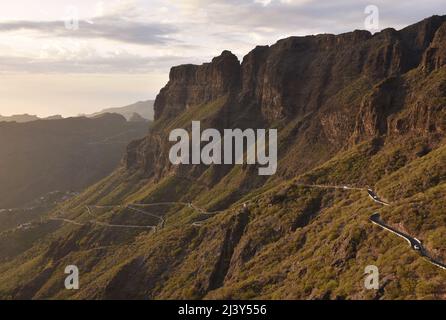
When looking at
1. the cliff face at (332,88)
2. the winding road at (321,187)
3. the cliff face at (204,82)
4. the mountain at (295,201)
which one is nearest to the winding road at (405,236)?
the winding road at (321,187)

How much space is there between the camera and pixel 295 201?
77.0 meters

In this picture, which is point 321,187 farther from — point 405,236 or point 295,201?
point 405,236

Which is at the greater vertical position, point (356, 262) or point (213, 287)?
point (356, 262)

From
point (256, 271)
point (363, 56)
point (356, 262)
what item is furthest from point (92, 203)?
point (356, 262)

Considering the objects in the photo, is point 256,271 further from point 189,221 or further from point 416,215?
point 189,221

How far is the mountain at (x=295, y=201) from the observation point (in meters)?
50.7

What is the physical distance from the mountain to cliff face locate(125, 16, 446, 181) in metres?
0.34

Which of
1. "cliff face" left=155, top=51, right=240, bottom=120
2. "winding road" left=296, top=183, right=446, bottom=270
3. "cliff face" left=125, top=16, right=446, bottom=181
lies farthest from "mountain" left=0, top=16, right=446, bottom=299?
"cliff face" left=155, top=51, right=240, bottom=120

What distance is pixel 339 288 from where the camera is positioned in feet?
147

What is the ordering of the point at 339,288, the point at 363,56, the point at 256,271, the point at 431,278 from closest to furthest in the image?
the point at 431,278 → the point at 339,288 → the point at 256,271 → the point at 363,56

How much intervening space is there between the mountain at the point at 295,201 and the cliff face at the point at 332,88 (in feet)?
1.13

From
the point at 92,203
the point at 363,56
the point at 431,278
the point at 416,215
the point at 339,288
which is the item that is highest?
the point at 363,56

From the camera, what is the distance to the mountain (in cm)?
5069
